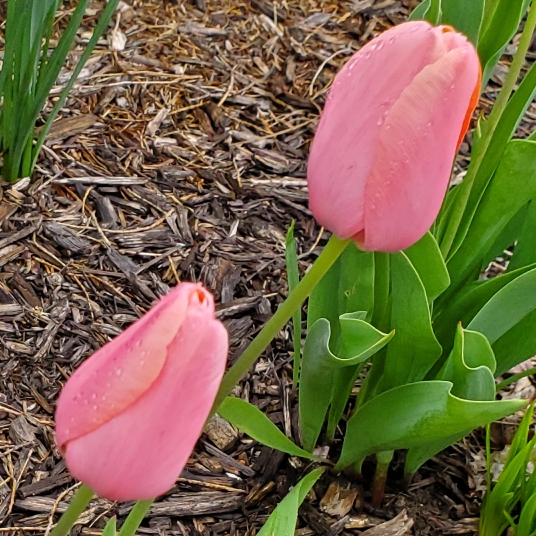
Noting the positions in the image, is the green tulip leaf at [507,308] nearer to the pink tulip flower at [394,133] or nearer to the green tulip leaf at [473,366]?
the green tulip leaf at [473,366]

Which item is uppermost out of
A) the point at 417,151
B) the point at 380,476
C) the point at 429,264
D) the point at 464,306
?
the point at 417,151

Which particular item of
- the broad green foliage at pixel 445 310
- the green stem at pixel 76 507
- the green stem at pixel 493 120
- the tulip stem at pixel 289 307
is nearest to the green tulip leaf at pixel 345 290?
the broad green foliage at pixel 445 310

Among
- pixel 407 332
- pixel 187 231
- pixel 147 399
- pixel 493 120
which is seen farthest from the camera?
pixel 187 231

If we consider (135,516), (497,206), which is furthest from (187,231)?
(135,516)

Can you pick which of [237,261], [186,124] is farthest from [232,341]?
[186,124]

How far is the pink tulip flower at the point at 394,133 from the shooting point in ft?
1.66

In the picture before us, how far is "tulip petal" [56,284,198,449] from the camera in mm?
416

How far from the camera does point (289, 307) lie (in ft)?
1.78

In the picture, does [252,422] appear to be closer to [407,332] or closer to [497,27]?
[407,332]

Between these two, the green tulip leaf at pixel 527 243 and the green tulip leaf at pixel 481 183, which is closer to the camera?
the green tulip leaf at pixel 481 183

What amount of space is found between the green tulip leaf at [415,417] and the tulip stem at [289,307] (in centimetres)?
33

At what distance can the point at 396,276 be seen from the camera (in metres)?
0.92

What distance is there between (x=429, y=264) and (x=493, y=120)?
0.56 ft

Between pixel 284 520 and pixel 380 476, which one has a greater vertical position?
pixel 284 520
